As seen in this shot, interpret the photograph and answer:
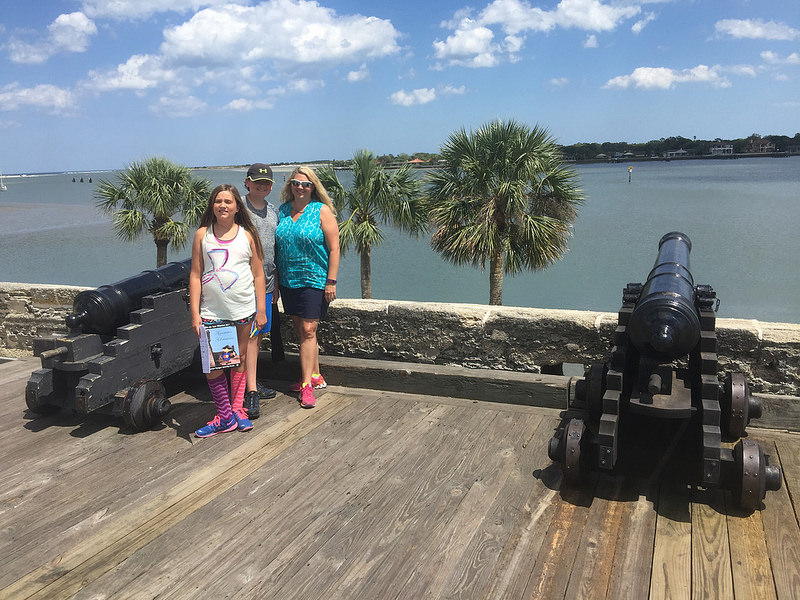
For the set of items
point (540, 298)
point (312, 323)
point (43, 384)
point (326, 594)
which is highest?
point (312, 323)

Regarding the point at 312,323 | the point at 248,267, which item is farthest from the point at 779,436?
the point at 248,267

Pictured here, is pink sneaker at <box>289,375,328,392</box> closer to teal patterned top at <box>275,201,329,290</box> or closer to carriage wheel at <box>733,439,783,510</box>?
teal patterned top at <box>275,201,329,290</box>

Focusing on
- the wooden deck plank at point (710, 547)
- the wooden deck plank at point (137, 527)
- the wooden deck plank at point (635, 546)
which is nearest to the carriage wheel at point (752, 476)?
the wooden deck plank at point (710, 547)

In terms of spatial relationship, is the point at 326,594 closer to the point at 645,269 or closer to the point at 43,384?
the point at 43,384

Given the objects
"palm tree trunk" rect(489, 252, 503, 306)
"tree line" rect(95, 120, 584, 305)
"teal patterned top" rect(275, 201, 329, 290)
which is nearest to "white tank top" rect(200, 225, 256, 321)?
"teal patterned top" rect(275, 201, 329, 290)

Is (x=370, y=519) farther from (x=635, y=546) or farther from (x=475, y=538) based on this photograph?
(x=635, y=546)

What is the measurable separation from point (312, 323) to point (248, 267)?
0.59 m

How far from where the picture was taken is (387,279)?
26500 millimetres

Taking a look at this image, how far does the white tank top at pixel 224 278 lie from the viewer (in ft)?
11.6

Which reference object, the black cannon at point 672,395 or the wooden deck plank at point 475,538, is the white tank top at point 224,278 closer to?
the wooden deck plank at point 475,538

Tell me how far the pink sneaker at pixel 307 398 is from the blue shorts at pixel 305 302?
0.43 metres

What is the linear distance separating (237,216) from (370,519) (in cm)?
179

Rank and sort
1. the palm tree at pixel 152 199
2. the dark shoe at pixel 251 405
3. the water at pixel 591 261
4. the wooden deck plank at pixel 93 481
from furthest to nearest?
the water at pixel 591 261
the palm tree at pixel 152 199
the dark shoe at pixel 251 405
the wooden deck plank at pixel 93 481

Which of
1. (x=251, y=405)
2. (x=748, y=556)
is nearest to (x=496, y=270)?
(x=251, y=405)
